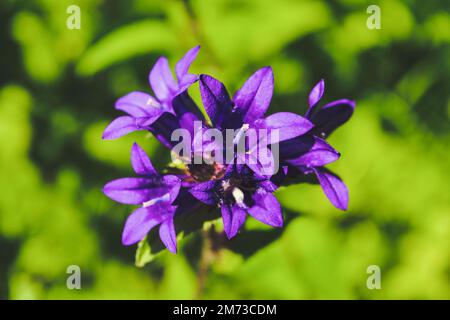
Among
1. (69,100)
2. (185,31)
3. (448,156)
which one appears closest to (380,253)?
(448,156)

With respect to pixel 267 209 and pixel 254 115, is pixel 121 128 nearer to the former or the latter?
pixel 254 115

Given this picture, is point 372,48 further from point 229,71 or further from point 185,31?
point 185,31

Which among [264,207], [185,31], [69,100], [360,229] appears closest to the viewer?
[264,207]

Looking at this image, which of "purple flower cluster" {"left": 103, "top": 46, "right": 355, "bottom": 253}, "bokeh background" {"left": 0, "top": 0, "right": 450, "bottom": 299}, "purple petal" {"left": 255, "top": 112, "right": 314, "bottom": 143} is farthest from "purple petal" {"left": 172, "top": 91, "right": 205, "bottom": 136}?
"bokeh background" {"left": 0, "top": 0, "right": 450, "bottom": 299}

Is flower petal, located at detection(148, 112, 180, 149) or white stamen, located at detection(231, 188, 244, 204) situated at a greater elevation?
flower petal, located at detection(148, 112, 180, 149)

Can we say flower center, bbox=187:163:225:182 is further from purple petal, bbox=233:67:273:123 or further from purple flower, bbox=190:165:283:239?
purple petal, bbox=233:67:273:123

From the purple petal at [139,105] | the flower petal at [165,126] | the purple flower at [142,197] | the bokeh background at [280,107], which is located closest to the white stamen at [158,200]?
the purple flower at [142,197]
